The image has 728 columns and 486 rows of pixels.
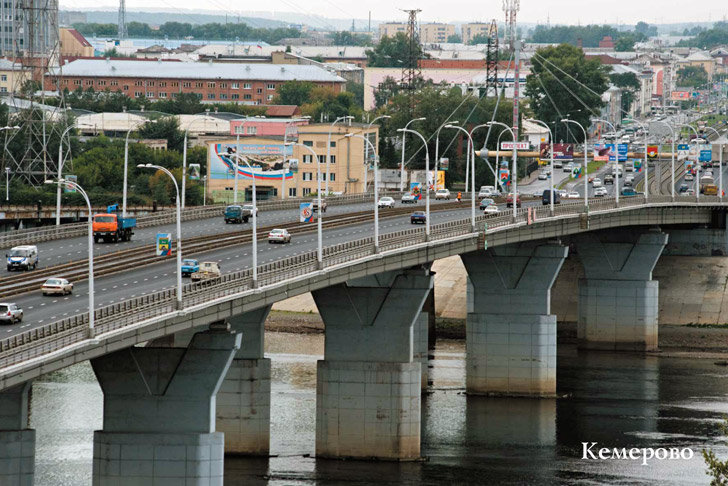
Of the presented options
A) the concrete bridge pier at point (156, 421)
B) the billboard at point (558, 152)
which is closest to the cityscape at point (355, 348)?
the concrete bridge pier at point (156, 421)

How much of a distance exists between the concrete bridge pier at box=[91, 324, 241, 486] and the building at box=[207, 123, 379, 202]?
119 meters

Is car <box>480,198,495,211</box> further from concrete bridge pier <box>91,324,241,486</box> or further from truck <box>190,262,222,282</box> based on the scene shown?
concrete bridge pier <box>91,324,241,486</box>

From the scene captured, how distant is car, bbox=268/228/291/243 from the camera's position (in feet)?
297

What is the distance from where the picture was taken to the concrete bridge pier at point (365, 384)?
271 ft

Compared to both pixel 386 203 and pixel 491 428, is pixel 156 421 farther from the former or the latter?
pixel 386 203

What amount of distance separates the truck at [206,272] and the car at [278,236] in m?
16.4

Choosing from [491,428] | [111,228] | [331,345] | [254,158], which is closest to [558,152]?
[254,158]

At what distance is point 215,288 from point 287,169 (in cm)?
11971

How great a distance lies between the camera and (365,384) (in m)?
83.3

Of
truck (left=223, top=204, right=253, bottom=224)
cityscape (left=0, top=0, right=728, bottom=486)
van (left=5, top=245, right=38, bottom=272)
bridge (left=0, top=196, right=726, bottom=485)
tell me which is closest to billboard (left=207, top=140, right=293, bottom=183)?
cityscape (left=0, top=0, right=728, bottom=486)

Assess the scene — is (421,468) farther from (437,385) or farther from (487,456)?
(437,385)

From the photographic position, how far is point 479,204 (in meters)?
128

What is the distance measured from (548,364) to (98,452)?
46424 mm

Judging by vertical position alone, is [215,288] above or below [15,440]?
above
